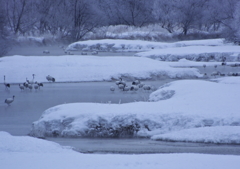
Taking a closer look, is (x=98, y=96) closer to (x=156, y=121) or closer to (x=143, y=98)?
(x=143, y=98)

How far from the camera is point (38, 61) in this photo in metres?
25.0

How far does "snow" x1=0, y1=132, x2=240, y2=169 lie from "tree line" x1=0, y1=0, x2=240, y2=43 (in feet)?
Result: 145

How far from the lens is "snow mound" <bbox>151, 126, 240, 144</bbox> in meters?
8.95

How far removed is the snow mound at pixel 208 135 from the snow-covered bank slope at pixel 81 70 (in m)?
13.3

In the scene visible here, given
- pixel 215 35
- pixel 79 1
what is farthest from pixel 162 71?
pixel 79 1

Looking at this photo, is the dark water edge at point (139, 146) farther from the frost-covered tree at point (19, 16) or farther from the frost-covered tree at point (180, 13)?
the frost-covered tree at point (180, 13)

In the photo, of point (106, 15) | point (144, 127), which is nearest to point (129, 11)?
point (106, 15)

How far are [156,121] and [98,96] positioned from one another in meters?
6.48

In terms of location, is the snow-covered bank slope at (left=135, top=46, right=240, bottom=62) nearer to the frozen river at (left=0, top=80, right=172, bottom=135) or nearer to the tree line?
the frozen river at (left=0, top=80, right=172, bottom=135)

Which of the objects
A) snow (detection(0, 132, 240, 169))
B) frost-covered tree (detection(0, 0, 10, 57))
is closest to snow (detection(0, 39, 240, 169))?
snow (detection(0, 132, 240, 169))

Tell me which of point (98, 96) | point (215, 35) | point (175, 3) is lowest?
point (98, 96)

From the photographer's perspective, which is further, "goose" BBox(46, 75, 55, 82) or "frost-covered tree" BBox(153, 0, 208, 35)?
"frost-covered tree" BBox(153, 0, 208, 35)

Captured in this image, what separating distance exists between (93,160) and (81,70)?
17.7 m

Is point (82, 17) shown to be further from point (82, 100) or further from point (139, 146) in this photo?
point (139, 146)
